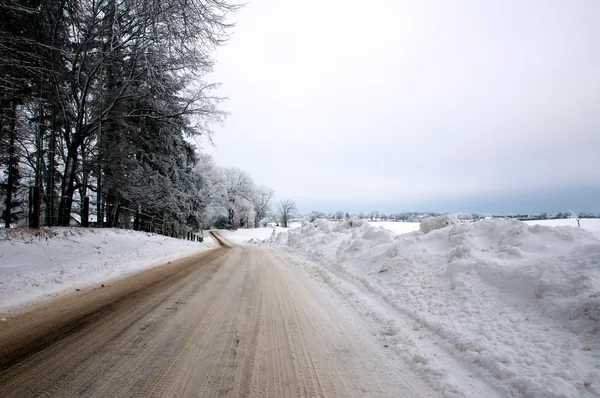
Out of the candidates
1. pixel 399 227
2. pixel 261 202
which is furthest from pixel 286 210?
pixel 399 227

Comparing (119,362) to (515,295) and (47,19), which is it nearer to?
(515,295)

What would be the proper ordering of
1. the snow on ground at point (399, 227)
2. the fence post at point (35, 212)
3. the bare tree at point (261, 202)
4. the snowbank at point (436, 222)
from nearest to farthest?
1. the fence post at point (35, 212)
2. the snowbank at point (436, 222)
3. the snow on ground at point (399, 227)
4. the bare tree at point (261, 202)

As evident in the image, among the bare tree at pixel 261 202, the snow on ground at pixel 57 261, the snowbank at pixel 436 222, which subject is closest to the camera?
the snow on ground at pixel 57 261

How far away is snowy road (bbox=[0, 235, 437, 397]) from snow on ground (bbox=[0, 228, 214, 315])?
79cm

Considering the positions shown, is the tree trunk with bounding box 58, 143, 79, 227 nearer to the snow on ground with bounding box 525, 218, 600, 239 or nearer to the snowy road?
the snowy road

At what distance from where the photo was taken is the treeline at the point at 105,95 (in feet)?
23.3

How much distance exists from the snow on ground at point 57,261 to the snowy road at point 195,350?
795 millimetres

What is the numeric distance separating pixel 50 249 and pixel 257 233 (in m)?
43.9

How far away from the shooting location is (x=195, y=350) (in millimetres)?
3238

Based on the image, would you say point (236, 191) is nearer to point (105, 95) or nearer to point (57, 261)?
point (105, 95)

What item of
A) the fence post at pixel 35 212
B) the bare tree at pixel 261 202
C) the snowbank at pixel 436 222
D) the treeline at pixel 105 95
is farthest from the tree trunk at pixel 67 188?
the bare tree at pixel 261 202

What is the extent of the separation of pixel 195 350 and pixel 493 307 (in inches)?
164

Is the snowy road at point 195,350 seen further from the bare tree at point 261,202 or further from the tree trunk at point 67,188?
the bare tree at point 261,202

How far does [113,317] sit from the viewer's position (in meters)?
4.18
